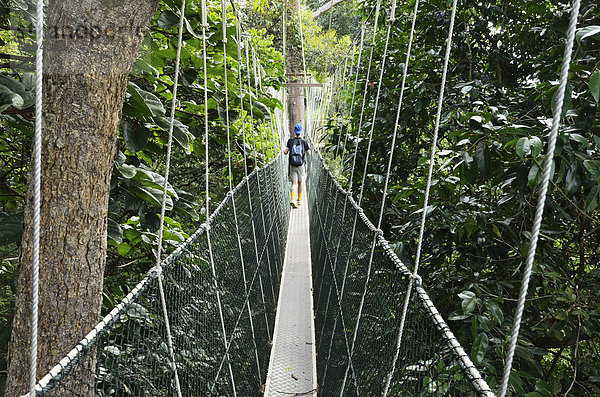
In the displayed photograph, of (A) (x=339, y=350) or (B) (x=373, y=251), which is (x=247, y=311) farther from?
(B) (x=373, y=251)

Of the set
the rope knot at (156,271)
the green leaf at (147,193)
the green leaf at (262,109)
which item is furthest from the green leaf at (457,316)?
the green leaf at (262,109)

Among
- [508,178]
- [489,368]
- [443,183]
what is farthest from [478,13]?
[489,368]

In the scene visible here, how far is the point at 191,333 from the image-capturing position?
1.50 meters

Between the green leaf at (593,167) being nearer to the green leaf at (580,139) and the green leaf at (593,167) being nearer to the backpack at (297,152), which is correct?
→ the green leaf at (580,139)

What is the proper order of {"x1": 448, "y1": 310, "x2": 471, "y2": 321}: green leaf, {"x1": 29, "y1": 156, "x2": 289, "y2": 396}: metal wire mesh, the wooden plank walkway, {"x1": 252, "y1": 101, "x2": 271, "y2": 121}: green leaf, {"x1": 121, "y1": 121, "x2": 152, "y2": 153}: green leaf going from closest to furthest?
{"x1": 29, "y1": 156, "x2": 289, "y2": 396}: metal wire mesh → {"x1": 448, "y1": 310, "x2": 471, "y2": 321}: green leaf → {"x1": 121, "y1": 121, "x2": 152, "y2": 153}: green leaf → {"x1": 252, "y1": 101, "x2": 271, "y2": 121}: green leaf → the wooden plank walkway

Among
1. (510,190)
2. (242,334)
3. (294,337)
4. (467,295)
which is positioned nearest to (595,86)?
(467,295)

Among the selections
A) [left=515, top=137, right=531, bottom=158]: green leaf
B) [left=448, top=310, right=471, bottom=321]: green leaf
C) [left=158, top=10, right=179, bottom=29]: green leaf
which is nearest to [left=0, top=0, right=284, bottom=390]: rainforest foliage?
[left=158, top=10, right=179, bottom=29]: green leaf

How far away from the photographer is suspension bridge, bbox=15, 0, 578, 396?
0.94 meters

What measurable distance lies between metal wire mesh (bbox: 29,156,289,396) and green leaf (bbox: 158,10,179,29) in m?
0.59

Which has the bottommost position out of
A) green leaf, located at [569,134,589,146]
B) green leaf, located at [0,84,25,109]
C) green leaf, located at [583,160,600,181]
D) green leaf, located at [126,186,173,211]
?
green leaf, located at [126,186,173,211]

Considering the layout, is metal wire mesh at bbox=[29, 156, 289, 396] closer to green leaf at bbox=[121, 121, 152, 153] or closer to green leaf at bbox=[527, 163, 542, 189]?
green leaf at bbox=[121, 121, 152, 153]

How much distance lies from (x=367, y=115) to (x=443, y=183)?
1.62 m

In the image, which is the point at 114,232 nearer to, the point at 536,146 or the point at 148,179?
the point at 148,179

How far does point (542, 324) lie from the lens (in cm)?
143
